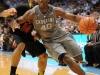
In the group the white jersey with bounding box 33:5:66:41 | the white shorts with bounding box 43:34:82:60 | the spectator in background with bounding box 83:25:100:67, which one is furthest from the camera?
the spectator in background with bounding box 83:25:100:67

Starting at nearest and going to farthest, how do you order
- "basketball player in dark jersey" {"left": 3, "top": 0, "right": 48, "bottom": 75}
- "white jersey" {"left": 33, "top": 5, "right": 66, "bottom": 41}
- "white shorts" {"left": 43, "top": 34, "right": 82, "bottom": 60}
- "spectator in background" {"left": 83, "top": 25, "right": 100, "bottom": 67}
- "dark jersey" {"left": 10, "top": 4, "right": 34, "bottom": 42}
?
"white shorts" {"left": 43, "top": 34, "right": 82, "bottom": 60} → "white jersey" {"left": 33, "top": 5, "right": 66, "bottom": 41} → "basketball player in dark jersey" {"left": 3, "top": 0, "right": 48, "bottom": 75} → "dark jersey" {"left": 10, "top": 4, "right": 34, "bottom": 42} → "spectator in background" {"left": 83, "top": 25, "right": 100, "bottom": 67}

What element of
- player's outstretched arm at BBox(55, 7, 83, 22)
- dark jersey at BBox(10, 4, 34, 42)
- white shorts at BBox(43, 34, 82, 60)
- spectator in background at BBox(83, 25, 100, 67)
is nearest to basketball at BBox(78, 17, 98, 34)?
player's outstretched arm at BBox(55, 7, 83, 22)

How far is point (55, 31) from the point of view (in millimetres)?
3758

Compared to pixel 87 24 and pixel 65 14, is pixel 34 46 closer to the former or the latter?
pixel 65 14

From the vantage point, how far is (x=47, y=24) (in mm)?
3701

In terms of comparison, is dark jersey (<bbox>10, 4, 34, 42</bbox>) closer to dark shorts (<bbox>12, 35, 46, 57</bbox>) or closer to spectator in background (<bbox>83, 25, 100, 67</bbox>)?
dark shorts (<bbox>12, 35, 46, 57</bbox>)

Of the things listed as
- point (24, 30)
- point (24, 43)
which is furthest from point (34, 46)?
point (24, 30)

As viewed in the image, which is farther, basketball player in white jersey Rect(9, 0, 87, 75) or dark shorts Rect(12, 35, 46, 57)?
dark shorts Rect(12, 35, 46, 57)

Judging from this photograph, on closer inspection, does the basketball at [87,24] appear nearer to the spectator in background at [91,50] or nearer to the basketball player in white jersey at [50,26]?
the basketball player in white jersey at [50,26]

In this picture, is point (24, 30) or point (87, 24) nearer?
point (87, 24)

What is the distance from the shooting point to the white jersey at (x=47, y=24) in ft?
12.1

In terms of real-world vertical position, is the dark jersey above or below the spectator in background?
above

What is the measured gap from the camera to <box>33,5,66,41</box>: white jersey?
370cm

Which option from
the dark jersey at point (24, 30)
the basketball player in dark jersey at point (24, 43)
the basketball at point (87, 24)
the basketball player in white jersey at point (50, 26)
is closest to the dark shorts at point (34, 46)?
the basketball player in dark jersey at point (24, 43)
